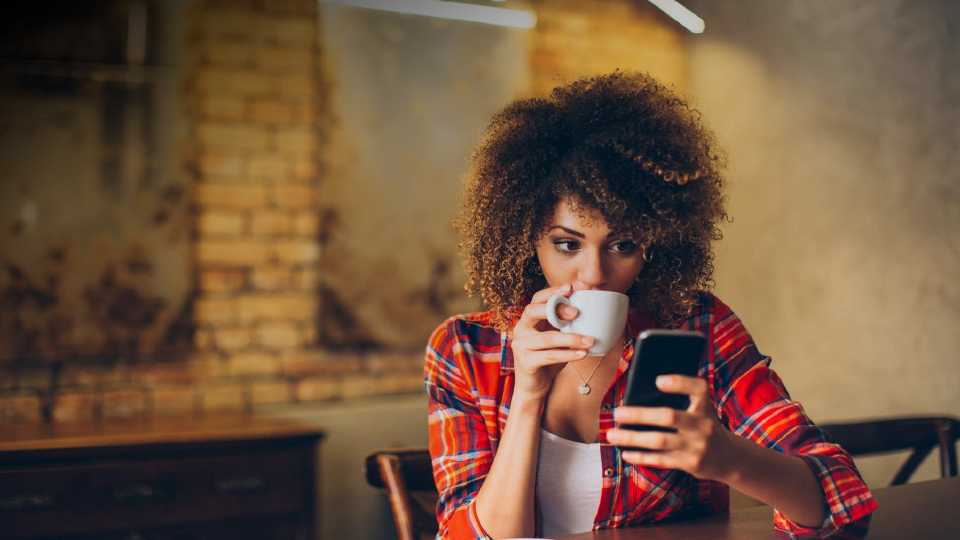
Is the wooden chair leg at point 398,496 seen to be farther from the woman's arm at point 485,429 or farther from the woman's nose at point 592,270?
the woman's nose at point 592,270

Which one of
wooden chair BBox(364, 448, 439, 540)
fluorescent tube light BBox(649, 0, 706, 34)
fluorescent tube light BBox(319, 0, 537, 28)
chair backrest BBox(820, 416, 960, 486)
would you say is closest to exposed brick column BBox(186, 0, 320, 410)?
fluorescent tube light BBox(319, 0, 537, 28)

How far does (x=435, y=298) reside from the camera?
2947 mm

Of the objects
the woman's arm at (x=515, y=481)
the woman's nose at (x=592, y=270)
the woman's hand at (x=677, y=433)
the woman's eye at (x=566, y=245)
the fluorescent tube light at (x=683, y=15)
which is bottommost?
the woman's arm at (x=515, y=481)

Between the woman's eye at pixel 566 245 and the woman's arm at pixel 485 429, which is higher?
the woman's eye at pixel 566 245

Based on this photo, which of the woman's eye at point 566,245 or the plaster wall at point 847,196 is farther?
the plaster wall at point 847,196

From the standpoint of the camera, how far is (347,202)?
2.78m

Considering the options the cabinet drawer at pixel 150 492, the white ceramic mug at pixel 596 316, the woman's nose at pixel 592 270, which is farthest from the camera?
the cabinet drawer at pixel 150 492

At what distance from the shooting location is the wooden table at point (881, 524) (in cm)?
100

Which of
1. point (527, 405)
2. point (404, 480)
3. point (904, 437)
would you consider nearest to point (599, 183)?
point (527, 405)

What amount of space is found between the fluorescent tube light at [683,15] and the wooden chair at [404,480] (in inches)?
108

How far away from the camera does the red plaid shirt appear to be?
1.12 m

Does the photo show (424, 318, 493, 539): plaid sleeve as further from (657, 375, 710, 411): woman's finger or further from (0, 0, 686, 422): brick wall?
(0, 0, 686, 422): brick wall

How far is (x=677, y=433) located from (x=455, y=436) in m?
0.50

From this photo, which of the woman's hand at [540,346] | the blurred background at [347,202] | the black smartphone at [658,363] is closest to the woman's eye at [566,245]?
the woman's hand at [540,346]
